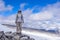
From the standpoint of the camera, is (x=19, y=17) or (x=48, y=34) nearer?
(x=19, y=17)

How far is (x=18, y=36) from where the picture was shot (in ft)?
91.9

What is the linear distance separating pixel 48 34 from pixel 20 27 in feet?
13.7

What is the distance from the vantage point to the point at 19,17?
2744cm

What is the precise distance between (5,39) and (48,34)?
242 inches

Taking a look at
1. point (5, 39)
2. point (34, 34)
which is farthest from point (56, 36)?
point (5, 39)

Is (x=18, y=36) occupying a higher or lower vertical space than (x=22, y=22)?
lower

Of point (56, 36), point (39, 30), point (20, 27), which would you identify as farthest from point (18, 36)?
point (56, 36)

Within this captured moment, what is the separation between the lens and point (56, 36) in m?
29.5

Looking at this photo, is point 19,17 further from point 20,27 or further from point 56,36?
point 56,36

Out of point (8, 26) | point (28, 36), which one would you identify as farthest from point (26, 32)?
point (8, 26)

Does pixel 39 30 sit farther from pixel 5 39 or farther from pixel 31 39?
pixel 5 39

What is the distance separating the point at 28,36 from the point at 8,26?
3.18 m

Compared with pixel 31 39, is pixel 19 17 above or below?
above

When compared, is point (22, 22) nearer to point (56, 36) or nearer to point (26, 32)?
point (26, 32)
